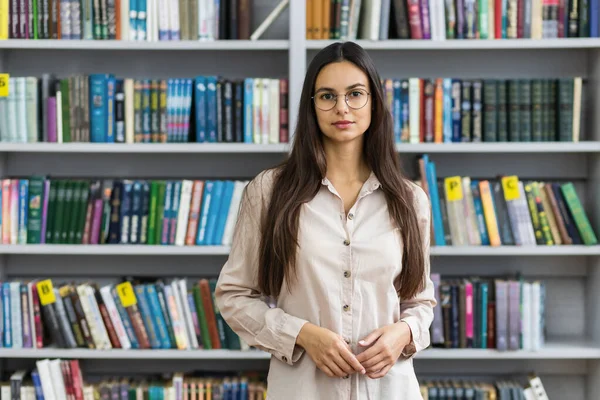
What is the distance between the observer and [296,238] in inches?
60.1

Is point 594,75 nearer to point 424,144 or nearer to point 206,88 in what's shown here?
point 424,144

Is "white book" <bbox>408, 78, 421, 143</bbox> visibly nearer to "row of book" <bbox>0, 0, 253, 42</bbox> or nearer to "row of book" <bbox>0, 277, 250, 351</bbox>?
"row of book" <bbox>0, 0, 253, 42</bbox>

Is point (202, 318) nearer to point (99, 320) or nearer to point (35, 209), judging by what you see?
point (99, 320)

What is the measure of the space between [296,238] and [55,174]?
1.88m

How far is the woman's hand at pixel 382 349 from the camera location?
4.79ft

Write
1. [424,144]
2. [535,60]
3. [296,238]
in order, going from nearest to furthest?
[296,238] → [424,144] → [535,60]

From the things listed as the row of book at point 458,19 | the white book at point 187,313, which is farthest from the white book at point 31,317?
the row of book at point 458,19


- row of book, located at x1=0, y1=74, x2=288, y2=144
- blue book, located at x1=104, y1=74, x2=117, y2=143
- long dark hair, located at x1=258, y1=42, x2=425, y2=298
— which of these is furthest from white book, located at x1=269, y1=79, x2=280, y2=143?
long dark hair, located at x1=258, y1=42, x2=425, y2=298

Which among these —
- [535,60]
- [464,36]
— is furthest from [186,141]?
[535,60]

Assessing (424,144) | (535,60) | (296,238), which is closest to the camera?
(296,238)

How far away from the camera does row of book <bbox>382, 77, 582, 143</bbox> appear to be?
2830 mm

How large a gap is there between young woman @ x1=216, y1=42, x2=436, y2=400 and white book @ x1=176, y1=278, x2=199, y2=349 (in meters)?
1.30

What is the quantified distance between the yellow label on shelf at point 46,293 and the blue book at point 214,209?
59 cm

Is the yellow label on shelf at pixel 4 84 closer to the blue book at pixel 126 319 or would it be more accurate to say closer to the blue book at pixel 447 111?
the blue book at pixel 126 319
